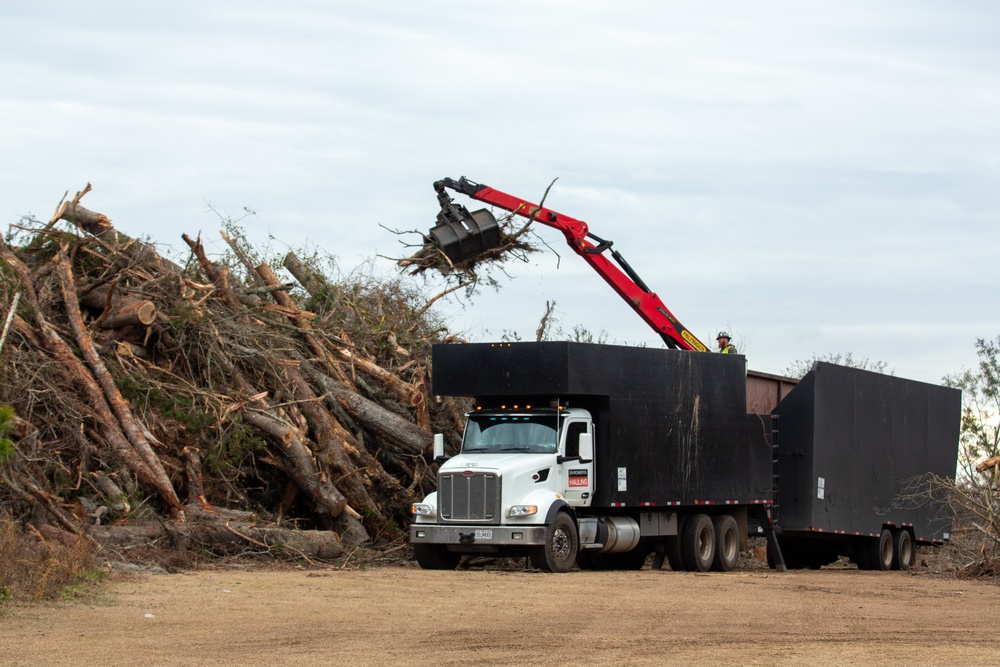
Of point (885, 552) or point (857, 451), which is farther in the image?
point (885, 552)

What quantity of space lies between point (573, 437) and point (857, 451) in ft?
22.0

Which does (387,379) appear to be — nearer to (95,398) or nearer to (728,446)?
(95,398)

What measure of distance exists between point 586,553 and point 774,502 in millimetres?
3794

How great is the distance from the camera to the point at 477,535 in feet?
62.3

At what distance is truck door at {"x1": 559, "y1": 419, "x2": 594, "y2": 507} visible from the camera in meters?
19.9

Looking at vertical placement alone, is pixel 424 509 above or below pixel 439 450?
below

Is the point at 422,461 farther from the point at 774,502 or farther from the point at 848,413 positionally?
the point at 848,413

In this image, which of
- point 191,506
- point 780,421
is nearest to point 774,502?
point 780,421

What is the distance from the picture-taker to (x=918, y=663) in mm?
10203

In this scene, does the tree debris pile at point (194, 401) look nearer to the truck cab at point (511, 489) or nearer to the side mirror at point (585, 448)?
the truck cab at point (511, 489)

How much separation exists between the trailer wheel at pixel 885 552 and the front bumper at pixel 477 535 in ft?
29.5

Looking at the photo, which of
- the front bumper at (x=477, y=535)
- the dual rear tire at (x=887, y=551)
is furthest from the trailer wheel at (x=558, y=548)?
the dual rear tire at (x=887, y=551)

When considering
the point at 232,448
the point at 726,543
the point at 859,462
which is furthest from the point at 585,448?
the point at 859,462

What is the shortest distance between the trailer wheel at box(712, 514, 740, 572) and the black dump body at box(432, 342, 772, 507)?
1.76ft
